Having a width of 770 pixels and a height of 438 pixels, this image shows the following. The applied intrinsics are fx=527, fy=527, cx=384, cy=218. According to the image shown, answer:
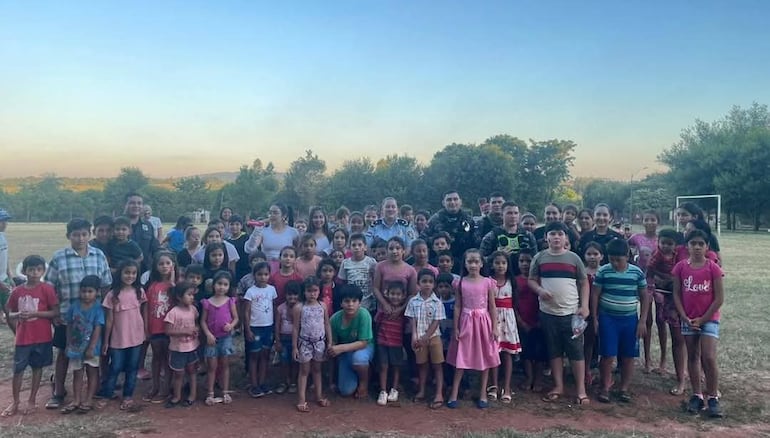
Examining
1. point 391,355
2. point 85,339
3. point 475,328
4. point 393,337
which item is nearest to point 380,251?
point 393,337

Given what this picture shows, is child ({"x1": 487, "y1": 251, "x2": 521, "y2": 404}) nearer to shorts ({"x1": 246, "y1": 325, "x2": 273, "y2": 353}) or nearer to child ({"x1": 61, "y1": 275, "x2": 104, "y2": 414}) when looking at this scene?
shorts ({"x1": 246, "y1": 325, "x2": 273, "y2": 353})

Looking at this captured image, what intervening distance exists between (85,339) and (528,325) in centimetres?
424

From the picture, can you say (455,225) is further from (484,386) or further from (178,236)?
(178,236)

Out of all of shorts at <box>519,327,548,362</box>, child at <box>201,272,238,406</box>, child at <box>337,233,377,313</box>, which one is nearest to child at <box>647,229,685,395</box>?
shorts at <box>519,327,548,362</box>

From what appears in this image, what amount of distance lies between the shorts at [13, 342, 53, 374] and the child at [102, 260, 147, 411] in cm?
48

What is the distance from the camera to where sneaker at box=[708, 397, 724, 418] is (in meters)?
4.66

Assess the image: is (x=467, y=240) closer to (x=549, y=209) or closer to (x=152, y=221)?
(x=549, y=209)

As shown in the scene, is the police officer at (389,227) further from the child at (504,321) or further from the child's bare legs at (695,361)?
the child's bare legs at (695,361)

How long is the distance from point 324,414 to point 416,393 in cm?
99

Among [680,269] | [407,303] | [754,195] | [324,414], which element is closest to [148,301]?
[324,414]

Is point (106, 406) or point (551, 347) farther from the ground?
point (551, 347)

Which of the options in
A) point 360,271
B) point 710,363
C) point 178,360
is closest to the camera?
point 710,363

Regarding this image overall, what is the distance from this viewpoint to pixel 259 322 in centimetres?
525

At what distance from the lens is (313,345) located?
4.98 m
